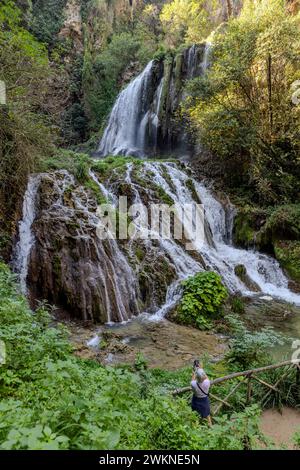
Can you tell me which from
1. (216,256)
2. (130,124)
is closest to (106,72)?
(130,124)

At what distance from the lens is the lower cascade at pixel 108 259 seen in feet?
26.5

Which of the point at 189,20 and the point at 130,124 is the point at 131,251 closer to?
Result: the point at 130,124

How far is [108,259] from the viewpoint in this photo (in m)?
8.73

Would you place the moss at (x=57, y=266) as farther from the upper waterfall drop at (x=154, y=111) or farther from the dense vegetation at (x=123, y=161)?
the upper waterfall drop at (x=154, y=111)

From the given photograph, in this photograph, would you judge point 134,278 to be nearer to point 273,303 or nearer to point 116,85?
point 273,303

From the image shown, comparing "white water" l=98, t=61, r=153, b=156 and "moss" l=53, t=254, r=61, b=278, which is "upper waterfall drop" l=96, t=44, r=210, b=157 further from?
"moss" l=53, t=254, r=61, b=278

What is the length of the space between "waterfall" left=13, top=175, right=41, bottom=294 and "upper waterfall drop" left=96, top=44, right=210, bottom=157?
9867 mm

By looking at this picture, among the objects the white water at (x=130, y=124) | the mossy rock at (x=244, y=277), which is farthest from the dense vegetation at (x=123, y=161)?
the white water at (x=130, y=124)

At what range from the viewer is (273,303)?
359 inches

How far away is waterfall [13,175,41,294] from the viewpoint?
8109 millimetres

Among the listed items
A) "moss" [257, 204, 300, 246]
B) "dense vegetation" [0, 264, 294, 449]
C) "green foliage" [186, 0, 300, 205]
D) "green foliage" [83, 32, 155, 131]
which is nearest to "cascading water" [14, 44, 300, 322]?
"moss" [257, 204, 300, 246]
